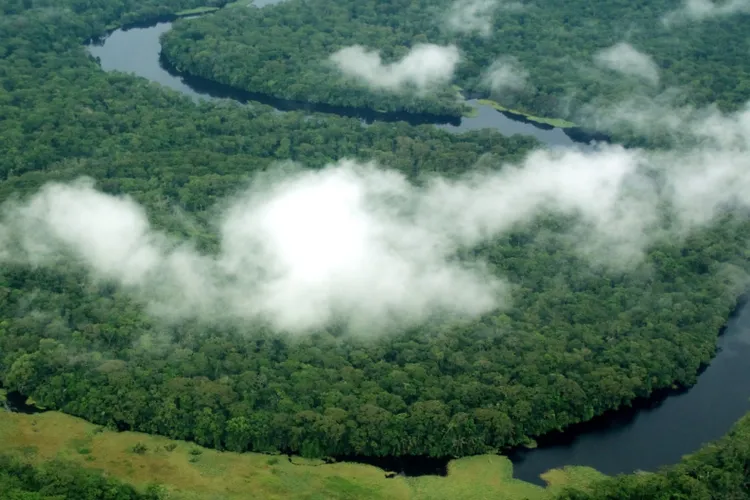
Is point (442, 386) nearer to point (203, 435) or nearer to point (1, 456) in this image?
point (203, 435)

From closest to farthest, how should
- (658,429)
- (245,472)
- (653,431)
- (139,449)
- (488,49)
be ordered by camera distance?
(245,472), (139,449), (653,431), (658,429), (488,49)

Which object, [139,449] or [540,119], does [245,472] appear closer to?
[139,449]

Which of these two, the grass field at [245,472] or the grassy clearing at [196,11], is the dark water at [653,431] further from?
the grassy clearing at [196,11]

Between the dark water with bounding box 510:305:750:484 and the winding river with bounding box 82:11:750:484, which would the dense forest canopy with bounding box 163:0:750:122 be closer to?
the winding river with bounding box 82:11:750:484

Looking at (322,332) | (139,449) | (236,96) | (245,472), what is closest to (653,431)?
(322,332)

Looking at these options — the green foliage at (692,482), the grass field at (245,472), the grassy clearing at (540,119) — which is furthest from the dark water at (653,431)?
the grassy clearing at (540,119)

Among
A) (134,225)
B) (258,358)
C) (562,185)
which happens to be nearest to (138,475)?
(258,358)
